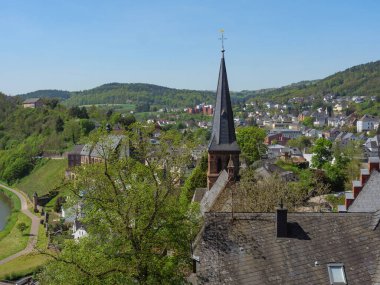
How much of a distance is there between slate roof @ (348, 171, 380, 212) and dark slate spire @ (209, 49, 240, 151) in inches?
537

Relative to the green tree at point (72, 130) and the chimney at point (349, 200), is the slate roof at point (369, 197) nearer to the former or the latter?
the chimney at point (349, 200)

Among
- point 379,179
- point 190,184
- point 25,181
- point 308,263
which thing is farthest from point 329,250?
point 25,181

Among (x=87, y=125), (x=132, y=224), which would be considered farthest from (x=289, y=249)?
(x=87, y=125)

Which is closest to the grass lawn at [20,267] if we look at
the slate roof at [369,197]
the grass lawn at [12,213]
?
the grass lawn at [12,213]

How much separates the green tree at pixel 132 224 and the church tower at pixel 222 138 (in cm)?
1802

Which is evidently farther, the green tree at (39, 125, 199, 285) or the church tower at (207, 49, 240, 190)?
the church tower at (207, 49, 240, 190)

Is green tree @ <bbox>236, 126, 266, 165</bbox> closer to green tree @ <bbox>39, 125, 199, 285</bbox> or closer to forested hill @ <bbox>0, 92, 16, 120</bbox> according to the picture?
green tree @ <bbox>39, 125, 199, 285</bbox>

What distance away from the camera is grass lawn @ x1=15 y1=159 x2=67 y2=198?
92.5 metres

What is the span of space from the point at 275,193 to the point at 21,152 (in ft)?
301

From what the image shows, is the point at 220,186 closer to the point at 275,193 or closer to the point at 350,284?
the point at 275,193

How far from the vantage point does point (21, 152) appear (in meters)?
111

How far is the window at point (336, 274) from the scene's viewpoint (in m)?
15.4

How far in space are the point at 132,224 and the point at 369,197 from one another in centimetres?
1272

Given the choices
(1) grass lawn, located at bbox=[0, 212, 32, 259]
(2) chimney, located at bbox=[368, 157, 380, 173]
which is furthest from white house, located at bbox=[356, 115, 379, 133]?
(2) chimney, located at bbox=[368, 157, 380, 173]
